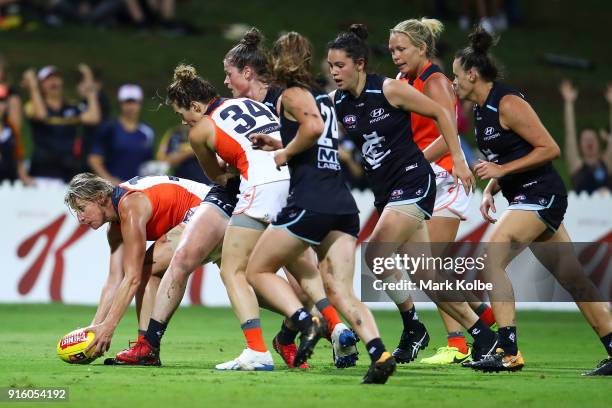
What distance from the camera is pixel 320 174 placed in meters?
8.40

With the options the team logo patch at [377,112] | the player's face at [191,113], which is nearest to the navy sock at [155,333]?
the player's face at [191,113]

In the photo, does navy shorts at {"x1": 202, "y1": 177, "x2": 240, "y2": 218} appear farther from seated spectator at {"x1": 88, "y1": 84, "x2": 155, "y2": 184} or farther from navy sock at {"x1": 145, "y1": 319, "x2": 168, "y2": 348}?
seated spectator at {"x1": 88, "y1": 84, "x2": 155, "y2": 184}

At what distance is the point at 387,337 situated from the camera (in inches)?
488

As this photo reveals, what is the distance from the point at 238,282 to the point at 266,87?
1706 millimetres

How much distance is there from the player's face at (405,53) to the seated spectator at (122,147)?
7134mm

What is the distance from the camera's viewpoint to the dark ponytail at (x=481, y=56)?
9.37 m

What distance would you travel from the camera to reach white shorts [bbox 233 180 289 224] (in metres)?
9.17

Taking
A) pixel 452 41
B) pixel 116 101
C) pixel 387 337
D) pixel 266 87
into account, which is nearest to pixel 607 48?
pixel 452 41

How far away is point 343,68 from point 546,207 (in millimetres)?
1857

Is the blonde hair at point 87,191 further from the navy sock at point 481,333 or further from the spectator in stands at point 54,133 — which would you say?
the spectator in stands at point 54,133

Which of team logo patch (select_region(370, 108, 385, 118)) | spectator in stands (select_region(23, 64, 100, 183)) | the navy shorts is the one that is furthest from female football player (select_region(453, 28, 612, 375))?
spectator in stands (select_region(23, 64, 100, 183))

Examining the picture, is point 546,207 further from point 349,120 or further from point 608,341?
point 349,120

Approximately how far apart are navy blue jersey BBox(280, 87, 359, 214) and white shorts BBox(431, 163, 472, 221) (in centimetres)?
212

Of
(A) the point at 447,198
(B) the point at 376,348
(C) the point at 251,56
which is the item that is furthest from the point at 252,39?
(B) the point at 376,348
